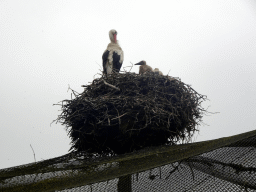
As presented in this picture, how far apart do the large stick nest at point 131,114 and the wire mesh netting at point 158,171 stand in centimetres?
19

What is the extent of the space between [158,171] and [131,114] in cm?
31

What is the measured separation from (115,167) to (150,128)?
426mm

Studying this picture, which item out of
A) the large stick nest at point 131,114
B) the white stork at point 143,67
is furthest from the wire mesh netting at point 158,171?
the white stork at point 143,67

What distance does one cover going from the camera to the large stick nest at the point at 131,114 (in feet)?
3.64

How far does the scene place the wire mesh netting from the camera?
67cm

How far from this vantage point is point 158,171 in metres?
1.01

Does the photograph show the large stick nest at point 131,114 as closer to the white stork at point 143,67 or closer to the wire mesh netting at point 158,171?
the wire mesh netting at point 158,171

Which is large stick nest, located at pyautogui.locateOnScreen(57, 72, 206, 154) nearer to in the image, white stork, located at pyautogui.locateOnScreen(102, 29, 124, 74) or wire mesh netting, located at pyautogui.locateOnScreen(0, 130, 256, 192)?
wire mesh netting, located at pyautogui.locateOnScreen(0, 130, 256, 192)

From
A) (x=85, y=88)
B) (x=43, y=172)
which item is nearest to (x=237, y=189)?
(x=43, y=172)

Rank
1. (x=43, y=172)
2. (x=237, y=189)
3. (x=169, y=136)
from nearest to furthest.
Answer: (x=43, y=172) → (x=237, y=189) → (x=169, y=136)

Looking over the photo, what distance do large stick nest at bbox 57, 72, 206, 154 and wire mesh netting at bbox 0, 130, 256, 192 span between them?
0.19 metres

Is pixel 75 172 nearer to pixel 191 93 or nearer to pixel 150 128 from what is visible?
pixel 150 128

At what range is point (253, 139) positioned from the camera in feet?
3.06

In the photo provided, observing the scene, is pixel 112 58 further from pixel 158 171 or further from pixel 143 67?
pixel 158 171
